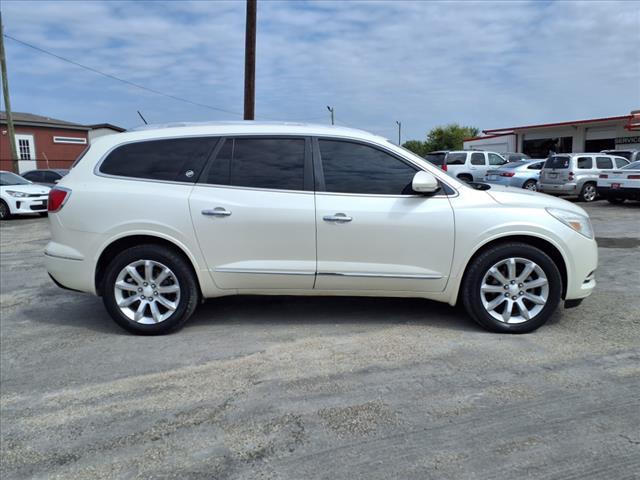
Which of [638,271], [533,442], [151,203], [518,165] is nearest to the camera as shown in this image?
[533,442]

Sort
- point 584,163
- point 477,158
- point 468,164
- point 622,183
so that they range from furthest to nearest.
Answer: point 477,158 → point 468,164 → point 584,163 → point 622,183

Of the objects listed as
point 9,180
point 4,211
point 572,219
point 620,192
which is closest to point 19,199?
point 4,211

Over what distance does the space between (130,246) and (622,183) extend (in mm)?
15708

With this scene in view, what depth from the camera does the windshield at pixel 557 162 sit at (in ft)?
58.5

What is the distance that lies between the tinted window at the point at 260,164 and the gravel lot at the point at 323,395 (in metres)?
1.31

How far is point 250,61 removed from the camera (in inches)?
527

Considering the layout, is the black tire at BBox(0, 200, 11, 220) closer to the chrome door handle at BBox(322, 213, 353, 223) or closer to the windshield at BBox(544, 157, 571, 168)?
the chrome door handle at BBox(322, 213, 353, 223)

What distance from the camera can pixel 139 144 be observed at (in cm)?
458

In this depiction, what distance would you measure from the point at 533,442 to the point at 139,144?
380 centimetres

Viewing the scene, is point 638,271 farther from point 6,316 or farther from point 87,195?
point 6,316

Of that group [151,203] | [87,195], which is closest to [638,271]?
[151,203]

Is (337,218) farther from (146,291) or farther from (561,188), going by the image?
(561,188)

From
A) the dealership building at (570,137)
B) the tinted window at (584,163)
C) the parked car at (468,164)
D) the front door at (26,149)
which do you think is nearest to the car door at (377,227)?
the tinted window at (584,163)

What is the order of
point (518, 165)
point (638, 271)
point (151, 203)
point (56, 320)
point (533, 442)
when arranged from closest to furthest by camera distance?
point (533, 442)
point (151, 203)
point (56, 320)
point (638, 271)
point (518, 165)
